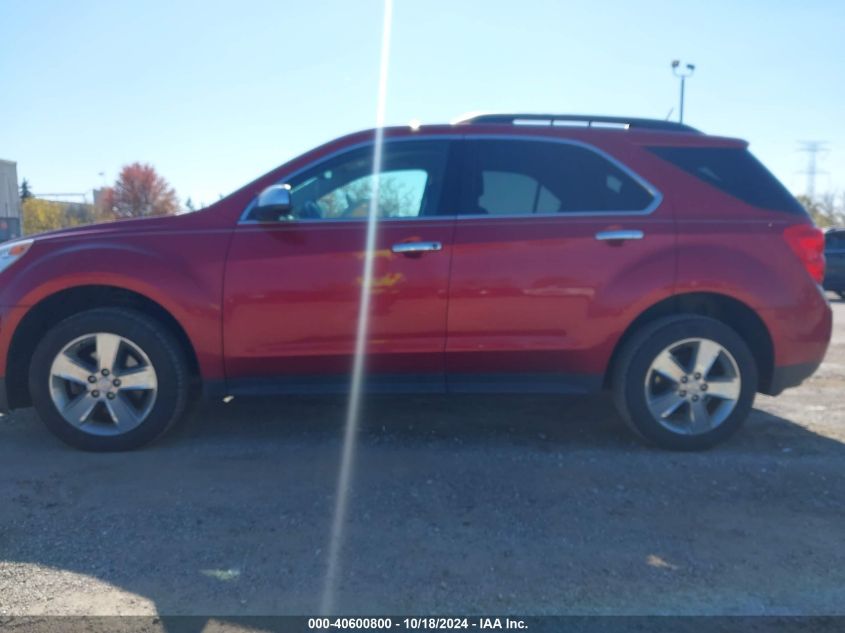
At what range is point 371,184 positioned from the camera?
442 centimetres

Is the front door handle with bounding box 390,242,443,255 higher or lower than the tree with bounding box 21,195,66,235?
lower

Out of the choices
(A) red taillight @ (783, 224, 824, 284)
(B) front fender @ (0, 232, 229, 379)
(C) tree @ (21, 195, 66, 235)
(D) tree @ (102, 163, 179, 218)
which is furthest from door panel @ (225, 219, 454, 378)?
(D) tree @ (102, 163, 179, 218)

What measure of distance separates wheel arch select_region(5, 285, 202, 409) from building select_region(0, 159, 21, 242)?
964 inches

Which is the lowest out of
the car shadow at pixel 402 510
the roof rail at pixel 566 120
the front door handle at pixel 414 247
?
the car shadow at pixel 402 510

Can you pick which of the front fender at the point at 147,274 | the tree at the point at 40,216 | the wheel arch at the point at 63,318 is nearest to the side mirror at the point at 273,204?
the front fender at the point at 147,274

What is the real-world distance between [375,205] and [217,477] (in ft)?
5.98

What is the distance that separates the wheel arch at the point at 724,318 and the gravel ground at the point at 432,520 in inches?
20.7

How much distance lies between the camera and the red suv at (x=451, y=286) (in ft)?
13.7

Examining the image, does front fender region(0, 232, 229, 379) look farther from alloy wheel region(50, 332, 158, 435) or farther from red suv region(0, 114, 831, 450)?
alloy wheel region(50, 332, 158, 435)

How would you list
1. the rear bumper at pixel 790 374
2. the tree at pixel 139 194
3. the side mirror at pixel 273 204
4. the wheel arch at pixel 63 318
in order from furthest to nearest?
the tree at pixel 139 194 < the rear bumper at pixel 790 374 < the wheel arch at pixel 63 318 < the side mirror at pixel 273 204

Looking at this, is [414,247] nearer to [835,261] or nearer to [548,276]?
[548,276]

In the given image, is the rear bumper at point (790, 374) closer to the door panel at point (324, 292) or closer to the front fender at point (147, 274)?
the door panel at point (324, 292)

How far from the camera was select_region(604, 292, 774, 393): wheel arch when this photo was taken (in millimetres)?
4391

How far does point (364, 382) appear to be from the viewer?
4.34 m
